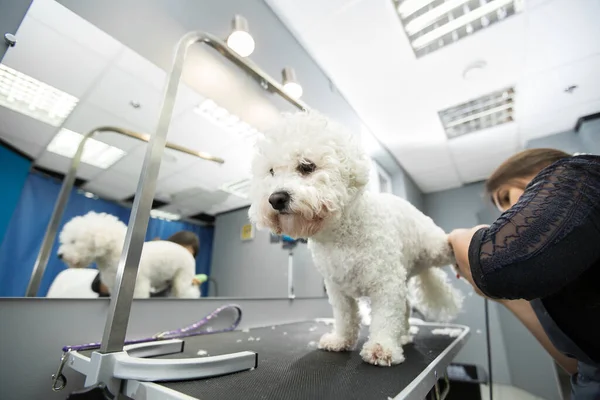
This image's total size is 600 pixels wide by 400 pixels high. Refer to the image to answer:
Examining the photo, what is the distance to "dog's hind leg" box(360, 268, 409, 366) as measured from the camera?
0.71 meters

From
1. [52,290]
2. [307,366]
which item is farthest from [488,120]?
[52,290]

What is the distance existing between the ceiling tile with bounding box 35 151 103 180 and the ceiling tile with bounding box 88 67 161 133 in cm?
23

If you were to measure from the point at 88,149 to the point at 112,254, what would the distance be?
0.40 m

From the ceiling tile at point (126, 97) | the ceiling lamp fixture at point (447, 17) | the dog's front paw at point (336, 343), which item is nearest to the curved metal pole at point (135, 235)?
the ceiling tile at point (126, 97)

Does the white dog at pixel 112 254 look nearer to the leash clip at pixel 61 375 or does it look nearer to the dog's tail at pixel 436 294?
the leash clip at pixel 61 375

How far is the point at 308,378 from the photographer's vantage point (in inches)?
22.7

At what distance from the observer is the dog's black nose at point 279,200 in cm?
69

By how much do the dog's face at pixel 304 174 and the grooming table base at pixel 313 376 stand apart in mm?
330

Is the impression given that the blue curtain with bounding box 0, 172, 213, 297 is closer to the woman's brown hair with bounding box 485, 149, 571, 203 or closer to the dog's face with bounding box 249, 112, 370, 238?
the dog's face with bounding box 249, 112, 370, 238

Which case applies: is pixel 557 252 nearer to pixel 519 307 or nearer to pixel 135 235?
pixel 135 235

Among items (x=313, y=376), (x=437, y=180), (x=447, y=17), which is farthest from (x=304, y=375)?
(x=437, y=180)

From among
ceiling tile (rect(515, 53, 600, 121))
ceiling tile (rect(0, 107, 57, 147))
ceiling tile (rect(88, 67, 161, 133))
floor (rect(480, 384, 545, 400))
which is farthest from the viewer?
floor (rect(480, 384, 545, 400))

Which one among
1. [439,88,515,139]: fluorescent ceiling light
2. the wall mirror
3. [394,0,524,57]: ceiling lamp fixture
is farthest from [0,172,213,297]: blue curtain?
[439,88,515,139]: fluorescent ceiling light

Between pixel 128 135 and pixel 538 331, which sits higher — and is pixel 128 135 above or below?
above
